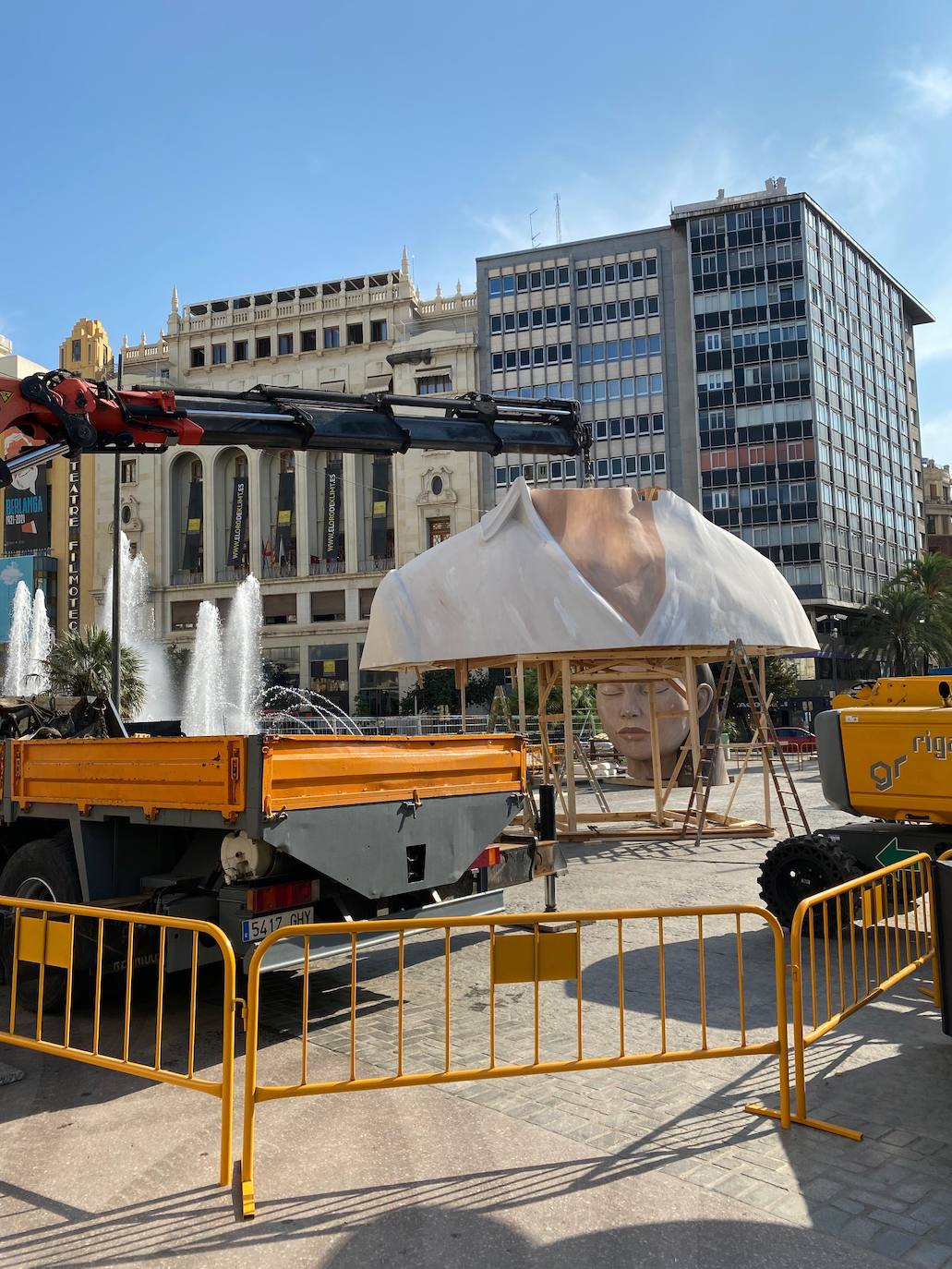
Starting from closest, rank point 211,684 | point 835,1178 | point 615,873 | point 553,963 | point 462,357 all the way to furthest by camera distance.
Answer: point 835,1178 → point 553,963 → point 615,873 → point 211,684 → point 462,357

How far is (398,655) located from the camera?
16234 mm

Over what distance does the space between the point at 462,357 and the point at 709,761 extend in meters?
60.2

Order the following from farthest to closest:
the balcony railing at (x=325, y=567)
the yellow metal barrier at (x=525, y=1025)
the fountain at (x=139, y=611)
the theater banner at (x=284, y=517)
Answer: the theater banner at (x=284, y=517), the balcony railing at (x=325, y=567), the fountain at (x=139, y=611), the yellow metal barrier at (x=525, y=1025)

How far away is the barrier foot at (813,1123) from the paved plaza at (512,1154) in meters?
0.04

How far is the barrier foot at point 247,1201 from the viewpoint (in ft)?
13.0

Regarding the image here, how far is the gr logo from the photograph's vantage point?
823cm

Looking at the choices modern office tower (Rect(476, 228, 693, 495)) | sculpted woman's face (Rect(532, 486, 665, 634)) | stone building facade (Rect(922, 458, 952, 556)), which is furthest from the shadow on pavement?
stone building facade (Rect(922, 458, 952, 556))

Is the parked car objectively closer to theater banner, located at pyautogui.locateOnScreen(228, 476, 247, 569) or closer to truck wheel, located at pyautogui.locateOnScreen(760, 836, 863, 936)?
truck wheel, located at pyautogui.locateOnScreen(760, 836, 863, 936)

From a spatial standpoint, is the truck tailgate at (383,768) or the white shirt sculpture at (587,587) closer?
the truck tailgate at (383,768)

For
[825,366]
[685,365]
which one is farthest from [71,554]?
[825,366]

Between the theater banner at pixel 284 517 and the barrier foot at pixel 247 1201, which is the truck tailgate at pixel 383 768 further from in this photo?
the theater banner at pixel 284 517

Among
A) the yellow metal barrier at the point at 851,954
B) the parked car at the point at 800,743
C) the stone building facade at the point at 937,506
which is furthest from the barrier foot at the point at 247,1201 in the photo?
the stone building facade at the point at 937,506

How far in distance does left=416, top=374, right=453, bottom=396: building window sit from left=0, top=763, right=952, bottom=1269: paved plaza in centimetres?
6675

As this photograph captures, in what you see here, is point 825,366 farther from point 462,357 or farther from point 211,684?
point 211,684
